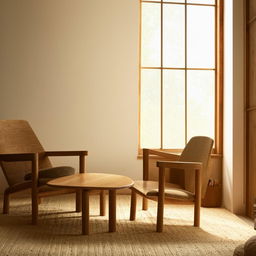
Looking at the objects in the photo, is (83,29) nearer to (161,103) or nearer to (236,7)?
(161,103)

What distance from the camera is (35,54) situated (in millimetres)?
4211

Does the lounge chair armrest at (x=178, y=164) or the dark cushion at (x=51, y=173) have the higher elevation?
the lounge chair armrest at (x=178, y=164)

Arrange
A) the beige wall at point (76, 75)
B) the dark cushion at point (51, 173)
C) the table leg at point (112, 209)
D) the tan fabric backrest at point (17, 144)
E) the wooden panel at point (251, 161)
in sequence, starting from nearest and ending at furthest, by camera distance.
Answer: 1. the table leg at point (112, 209)
2. the dark cushion at point (51, 173)
3. the tan fabric backrest at point (17, 144)
4. the wooden panel at point (251, 161)
5. the beige wall at point (76, 75)

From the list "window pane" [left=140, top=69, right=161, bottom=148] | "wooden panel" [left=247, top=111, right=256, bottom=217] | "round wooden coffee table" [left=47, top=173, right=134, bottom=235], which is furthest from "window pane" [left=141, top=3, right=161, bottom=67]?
"round wooden coffee table" [left=47, top=173, right=134, bottom=235]

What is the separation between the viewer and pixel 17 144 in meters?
3.62

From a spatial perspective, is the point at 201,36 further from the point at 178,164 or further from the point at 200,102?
the point at 178,164

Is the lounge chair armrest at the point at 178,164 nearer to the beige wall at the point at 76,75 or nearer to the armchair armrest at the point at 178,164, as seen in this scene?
the armchair armrest at the point at 178,164

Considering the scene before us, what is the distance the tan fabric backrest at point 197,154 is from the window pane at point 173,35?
1.43 metres

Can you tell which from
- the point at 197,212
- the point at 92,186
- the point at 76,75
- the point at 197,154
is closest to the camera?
the point at 92,186

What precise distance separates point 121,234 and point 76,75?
2.14 metres

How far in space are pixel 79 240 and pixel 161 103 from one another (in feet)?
7.40

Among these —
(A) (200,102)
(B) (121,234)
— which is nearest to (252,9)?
(A) (200,102)

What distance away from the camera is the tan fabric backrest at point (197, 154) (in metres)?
3.03

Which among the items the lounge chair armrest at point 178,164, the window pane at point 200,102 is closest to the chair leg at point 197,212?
the lounge chair armrest at point 178,164
